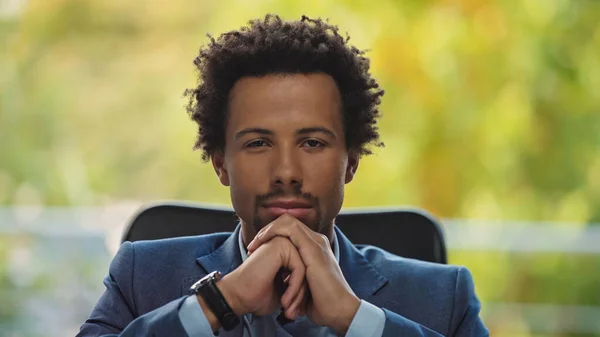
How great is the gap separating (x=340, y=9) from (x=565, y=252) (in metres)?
1.82

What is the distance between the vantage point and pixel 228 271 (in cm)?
165

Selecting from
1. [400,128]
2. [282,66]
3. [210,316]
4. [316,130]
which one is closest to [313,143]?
[316,130]

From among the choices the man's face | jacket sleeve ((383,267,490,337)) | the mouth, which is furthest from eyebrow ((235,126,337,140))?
jacket sleeve ((383,267,490,337))

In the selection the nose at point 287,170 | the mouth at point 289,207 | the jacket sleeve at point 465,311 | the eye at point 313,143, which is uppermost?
the eye at point 313,143

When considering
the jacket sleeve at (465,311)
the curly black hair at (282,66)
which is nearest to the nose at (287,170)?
the curly black hair at (282,66)

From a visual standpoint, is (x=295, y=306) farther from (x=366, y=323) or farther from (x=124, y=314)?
(x=124, y=314)

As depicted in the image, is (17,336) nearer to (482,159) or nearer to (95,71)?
→ (95,71)

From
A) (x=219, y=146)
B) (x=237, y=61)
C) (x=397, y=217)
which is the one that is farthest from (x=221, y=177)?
(x=397, y=217)

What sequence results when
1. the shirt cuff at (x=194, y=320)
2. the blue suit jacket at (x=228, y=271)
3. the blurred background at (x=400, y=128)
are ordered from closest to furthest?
the shirt cuff at (x=194, y=320) → the blue suit jacket at (x=228, y=271) → the blurred background at (x=400, y=128)

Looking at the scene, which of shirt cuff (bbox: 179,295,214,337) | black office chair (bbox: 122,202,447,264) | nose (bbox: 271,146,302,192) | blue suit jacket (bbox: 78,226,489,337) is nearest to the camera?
shirt cuff (bbox: 179,295,214,337)

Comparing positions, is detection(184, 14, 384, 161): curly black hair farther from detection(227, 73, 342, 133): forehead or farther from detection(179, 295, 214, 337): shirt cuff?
detection(179, 295, 214, 337): shirt cuff

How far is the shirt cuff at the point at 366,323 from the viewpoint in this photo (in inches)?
55.2

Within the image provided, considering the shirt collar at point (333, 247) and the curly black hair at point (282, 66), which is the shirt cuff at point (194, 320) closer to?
the shirt collar at point (333, 247)

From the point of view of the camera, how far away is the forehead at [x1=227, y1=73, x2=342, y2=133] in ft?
5.05
